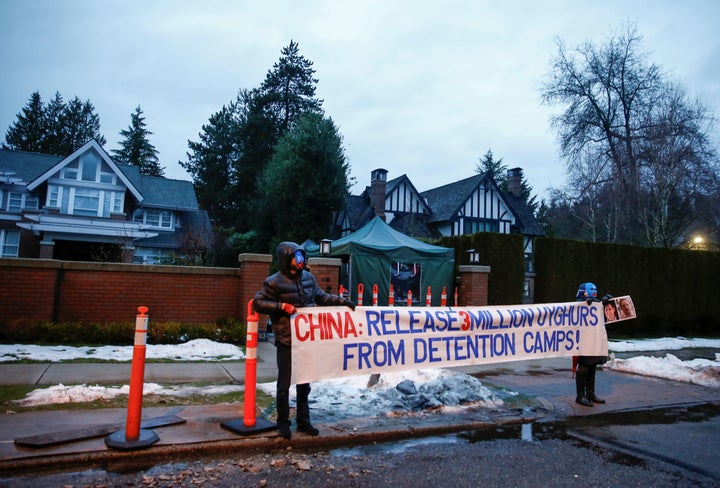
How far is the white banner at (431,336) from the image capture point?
545 centimetres

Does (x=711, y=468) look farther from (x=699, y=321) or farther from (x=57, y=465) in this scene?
(x=699, y=321)

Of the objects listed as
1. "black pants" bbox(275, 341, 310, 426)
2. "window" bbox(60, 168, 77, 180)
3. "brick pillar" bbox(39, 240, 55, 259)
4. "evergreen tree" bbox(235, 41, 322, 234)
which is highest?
"evergreen tree" bbox(235, 41, 322, 234)

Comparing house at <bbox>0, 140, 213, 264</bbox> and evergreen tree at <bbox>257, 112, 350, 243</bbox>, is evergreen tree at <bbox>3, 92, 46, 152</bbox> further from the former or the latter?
evergreen tree at <bbox>257, 112, 350, 243</bbox>

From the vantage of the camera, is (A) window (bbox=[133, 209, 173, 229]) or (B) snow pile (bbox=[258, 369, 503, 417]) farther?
(A) window (bbox=[133, 209, 173, 229])

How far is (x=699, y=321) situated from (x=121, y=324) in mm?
19538

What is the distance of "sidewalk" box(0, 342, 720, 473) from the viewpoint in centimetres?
430

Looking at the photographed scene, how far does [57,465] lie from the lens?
4.04 metres

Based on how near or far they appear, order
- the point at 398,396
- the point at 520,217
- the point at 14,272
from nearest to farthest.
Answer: the point at 398,396
the point at 14,272
the point at 520,217

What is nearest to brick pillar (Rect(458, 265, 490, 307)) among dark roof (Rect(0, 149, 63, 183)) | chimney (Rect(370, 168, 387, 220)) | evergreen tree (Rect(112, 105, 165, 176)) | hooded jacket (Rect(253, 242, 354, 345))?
hooded jacket (Rect(253, 242, 354, 345))

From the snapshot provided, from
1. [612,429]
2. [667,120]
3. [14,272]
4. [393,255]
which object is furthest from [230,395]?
[667,120]

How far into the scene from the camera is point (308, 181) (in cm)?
3119

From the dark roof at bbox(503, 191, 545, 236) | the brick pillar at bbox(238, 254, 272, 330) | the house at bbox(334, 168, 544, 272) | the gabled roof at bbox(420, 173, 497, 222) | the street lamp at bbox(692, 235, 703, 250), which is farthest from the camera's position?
the dark roof at bbox(503, 191, 545, 236)

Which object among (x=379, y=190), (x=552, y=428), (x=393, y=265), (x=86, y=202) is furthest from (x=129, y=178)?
(x=552, y=428)

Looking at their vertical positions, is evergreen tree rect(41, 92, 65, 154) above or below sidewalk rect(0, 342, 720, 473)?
above
